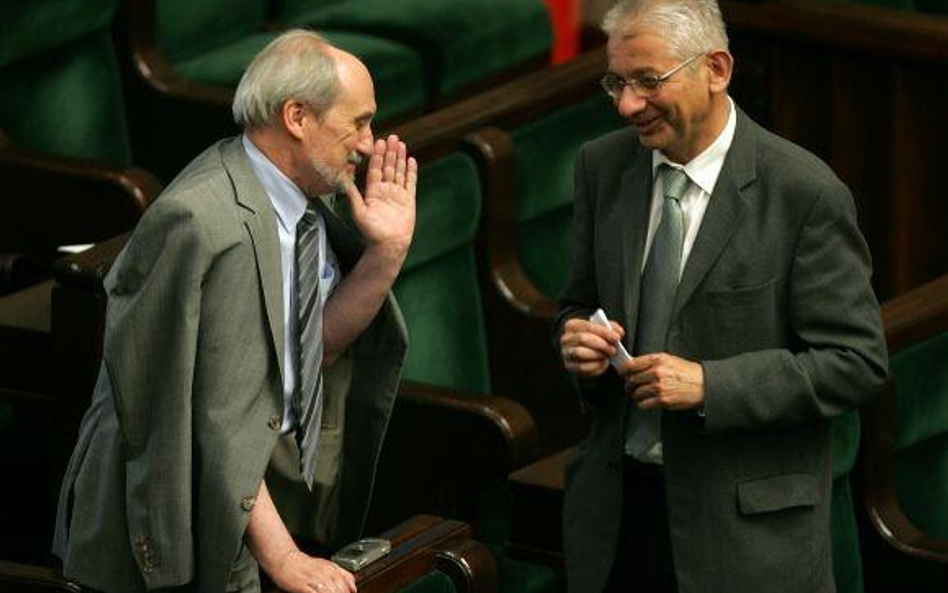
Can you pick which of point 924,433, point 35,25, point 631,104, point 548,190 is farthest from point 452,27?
point 631,104

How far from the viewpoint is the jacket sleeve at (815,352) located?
6.50 ft

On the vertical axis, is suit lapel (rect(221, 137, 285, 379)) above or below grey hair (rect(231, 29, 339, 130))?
below

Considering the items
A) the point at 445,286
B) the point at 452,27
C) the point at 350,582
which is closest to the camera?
Result: the point at 350,582

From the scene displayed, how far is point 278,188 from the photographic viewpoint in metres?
1.98

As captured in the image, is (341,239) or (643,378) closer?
(643,378)

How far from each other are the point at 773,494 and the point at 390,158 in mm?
414

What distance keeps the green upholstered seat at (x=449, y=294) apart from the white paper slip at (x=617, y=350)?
0.67m

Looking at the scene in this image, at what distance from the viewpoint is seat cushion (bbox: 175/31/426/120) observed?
3268 mm

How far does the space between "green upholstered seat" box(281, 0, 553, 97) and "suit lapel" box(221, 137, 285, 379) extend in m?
1.51

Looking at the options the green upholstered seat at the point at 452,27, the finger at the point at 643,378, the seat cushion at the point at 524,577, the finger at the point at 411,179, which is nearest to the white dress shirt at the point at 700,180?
the finger at the point at 643,378

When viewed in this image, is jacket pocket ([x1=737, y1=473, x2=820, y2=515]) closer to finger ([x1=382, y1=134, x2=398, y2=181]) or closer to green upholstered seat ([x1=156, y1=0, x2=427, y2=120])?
finger ([x1=382, y1=134, x2=398, y2=181])

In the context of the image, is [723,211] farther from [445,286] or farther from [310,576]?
[445,286]

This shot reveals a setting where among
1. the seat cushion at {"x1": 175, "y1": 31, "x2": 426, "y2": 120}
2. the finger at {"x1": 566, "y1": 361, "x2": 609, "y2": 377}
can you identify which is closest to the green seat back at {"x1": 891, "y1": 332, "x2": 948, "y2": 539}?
the finger at {"x1": 566, "y1": 361, "x2": 609, "y2": 377}

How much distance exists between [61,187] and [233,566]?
986mm
